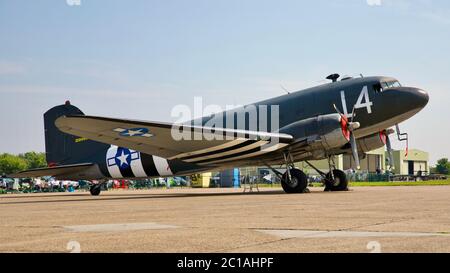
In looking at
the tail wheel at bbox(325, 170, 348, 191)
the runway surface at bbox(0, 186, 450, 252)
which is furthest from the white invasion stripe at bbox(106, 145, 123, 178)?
the runway surface at bbox(0, 186, 450, 252)

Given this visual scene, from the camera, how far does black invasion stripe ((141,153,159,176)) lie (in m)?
31.5

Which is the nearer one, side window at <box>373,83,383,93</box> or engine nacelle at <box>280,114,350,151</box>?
engine nacelle at <box>280,114,350,151</box>

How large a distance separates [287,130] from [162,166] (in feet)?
29.3

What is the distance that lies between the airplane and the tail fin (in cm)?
662

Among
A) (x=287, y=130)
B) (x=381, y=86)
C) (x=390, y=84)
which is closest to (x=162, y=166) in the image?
(x=287, y=130)

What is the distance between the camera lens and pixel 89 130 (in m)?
23.7

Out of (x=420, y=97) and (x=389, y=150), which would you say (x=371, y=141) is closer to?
(x=389, y=150)

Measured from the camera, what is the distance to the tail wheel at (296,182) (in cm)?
2469

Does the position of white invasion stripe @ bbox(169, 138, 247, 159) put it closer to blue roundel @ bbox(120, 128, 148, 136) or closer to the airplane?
the airplane

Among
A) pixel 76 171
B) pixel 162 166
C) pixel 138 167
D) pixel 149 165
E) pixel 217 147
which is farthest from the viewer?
pixel 76 171

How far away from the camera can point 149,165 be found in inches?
1242

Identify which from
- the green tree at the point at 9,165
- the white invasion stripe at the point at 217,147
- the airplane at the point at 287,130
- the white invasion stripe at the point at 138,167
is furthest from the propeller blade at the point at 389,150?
the green tree at the point at 9,165
